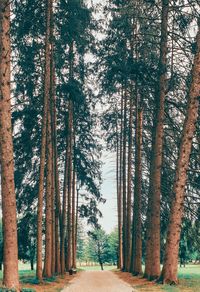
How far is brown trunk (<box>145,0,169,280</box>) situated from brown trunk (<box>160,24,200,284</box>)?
2.89 meters

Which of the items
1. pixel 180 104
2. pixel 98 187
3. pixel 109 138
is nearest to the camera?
pixel 180 104

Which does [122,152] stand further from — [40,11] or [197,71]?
[197,71]

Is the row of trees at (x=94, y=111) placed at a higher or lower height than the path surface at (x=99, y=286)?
higher

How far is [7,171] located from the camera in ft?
40.9

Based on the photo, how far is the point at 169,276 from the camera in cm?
1586

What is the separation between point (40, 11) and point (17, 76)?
282cm

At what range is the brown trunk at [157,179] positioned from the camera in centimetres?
1875

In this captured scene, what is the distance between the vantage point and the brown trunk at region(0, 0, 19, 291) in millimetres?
12289

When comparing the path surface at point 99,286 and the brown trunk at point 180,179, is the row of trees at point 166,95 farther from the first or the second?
the path surface at point 99,286

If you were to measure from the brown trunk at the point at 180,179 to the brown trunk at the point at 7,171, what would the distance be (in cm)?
542

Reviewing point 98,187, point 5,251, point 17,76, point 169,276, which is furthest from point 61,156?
point 5,251

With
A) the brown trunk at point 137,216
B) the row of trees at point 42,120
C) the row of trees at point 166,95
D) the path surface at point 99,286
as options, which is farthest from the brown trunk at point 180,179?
the brown trunk at point 137,216

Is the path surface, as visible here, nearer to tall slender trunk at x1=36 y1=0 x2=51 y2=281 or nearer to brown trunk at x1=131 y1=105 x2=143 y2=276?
tall slender trunk at x1=36 y1=0 x2=51 y2=281

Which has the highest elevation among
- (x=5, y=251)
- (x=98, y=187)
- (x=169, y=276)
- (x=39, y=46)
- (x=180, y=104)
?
(x=39, y=46)
